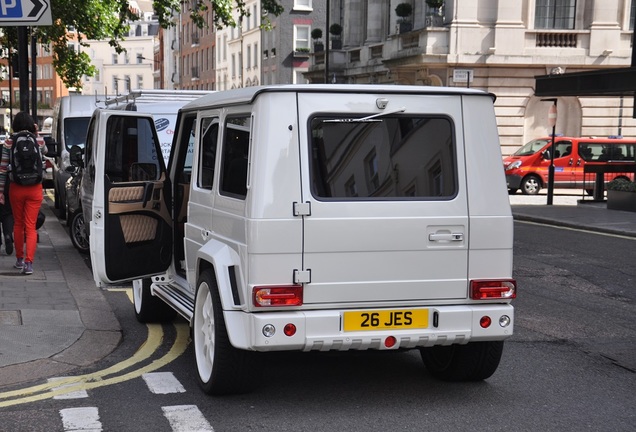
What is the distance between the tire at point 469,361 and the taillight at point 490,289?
0.45 meters

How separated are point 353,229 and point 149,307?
11.5 ft

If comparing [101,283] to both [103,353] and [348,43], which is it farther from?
[348,43]

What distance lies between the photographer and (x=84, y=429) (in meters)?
5.77

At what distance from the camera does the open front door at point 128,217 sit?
7902 mm

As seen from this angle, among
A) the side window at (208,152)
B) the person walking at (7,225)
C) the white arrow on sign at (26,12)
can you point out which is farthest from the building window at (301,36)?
the side window at (208,152)

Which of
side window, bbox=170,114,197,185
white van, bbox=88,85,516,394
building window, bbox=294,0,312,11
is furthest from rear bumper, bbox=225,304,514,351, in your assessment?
building window, bbox=294,0,312,11

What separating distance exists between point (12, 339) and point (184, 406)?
93.4 inches

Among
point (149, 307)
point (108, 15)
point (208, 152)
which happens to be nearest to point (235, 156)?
point (208, 152)

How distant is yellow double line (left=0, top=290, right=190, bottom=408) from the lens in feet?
21.4

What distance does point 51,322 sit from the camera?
28.8 feet

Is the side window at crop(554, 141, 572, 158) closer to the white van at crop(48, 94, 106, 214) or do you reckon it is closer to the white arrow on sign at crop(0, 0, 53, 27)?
the white van at crop(48, 94, 106, 214)

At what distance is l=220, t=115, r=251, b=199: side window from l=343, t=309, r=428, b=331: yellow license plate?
102 centimetres

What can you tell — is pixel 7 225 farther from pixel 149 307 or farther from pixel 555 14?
pixel 555 14

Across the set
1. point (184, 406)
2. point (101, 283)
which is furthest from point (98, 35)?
point (184, 406)
